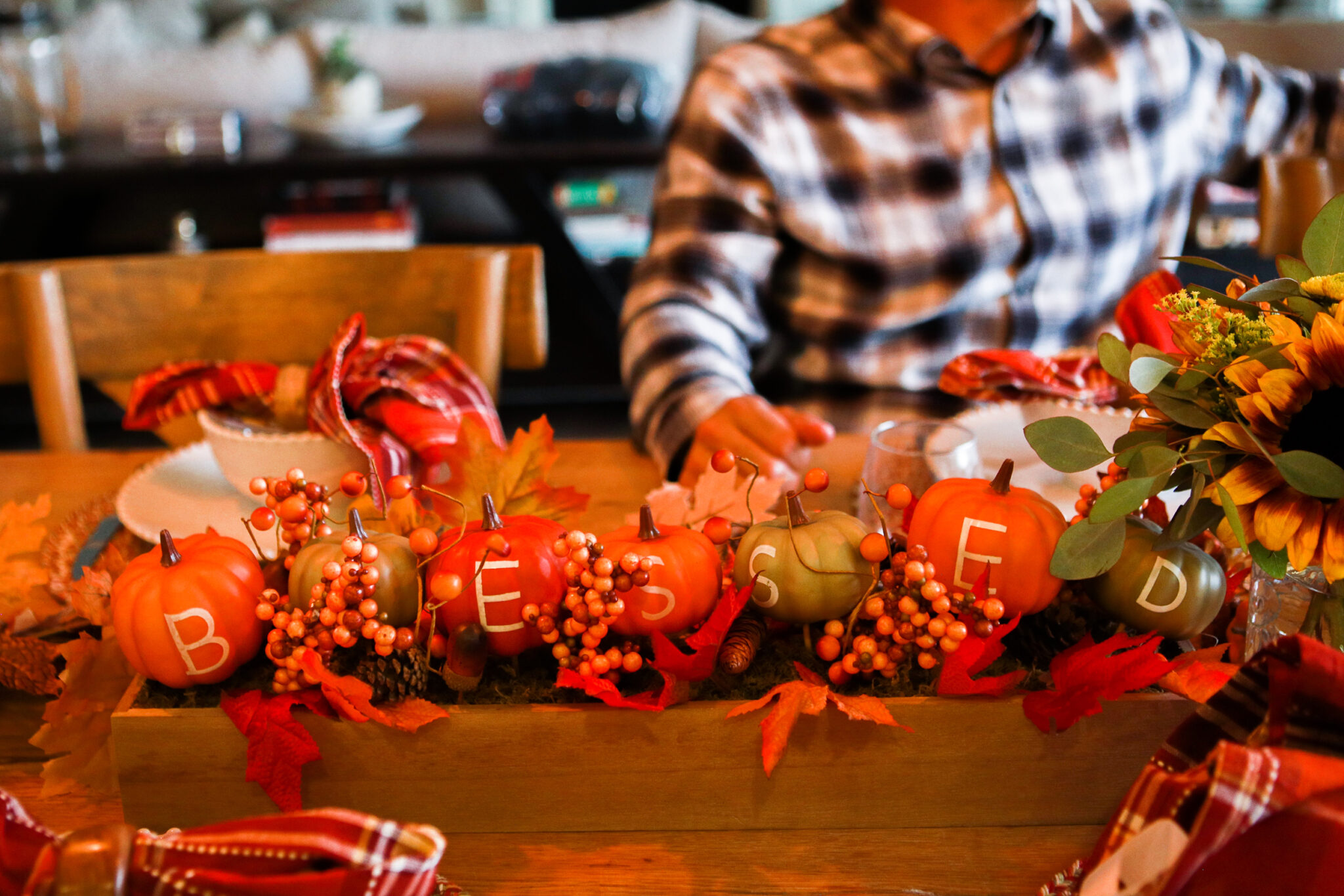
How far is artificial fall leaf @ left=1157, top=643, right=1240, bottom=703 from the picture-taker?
52 cm

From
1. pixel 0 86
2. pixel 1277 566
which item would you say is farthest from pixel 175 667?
pixel 0 86

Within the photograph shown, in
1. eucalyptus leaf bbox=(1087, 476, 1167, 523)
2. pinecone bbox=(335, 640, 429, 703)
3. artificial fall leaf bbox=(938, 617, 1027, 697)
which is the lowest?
pinecone bbox=(335, 640, 429, 703)

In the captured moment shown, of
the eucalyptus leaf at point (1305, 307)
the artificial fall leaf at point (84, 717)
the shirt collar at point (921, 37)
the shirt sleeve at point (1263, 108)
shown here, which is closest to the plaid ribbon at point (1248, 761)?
the eucalyptus leaf at point (1305, 307)

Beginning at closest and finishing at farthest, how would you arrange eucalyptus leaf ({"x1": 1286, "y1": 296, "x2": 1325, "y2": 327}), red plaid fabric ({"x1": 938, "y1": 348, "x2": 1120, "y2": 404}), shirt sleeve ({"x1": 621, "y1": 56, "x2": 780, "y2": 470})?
eucalyptus leaf ({"x1": 1286, "y1": 296, "x2": 1325, "y2": 327})
red plaid fabric ({"x1": 938, "y1": 348, "x2": 1120, "y2": 404})
shirt sleeve ({"x1": 621, "y1": 56, "x2": 780, "y2": 470})

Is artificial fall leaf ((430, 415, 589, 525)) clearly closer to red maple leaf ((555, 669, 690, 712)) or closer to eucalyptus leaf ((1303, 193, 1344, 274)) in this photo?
red maple leaf ((555, 669, 690, 712))

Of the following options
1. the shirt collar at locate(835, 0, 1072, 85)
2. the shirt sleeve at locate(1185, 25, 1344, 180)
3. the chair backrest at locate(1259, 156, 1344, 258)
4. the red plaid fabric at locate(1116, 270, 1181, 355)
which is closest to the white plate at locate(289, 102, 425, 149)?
the shirt collar at locate(835, 0, 1072, 85)

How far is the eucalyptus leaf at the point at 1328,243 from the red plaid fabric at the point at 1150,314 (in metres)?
0.19

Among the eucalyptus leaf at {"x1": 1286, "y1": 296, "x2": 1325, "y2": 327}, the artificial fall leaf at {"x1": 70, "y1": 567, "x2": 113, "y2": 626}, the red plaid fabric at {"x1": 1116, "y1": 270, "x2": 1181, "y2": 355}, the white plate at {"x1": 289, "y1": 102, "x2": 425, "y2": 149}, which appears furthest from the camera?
the white plate at {"x1": 289, "y1": 102, "x2": 425, "y2": 149}

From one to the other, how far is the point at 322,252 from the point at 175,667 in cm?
75

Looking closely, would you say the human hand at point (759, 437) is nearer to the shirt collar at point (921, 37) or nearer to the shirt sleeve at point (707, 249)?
the shirt sleeve at point (707, 249)

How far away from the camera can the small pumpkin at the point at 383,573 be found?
0.53m

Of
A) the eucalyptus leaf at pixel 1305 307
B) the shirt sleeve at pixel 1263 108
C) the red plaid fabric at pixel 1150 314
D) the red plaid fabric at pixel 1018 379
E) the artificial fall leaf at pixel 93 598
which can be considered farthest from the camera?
the shirt sleeve at pixel 1263 108

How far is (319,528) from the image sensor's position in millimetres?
568

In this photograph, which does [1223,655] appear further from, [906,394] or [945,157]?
[945,157]
